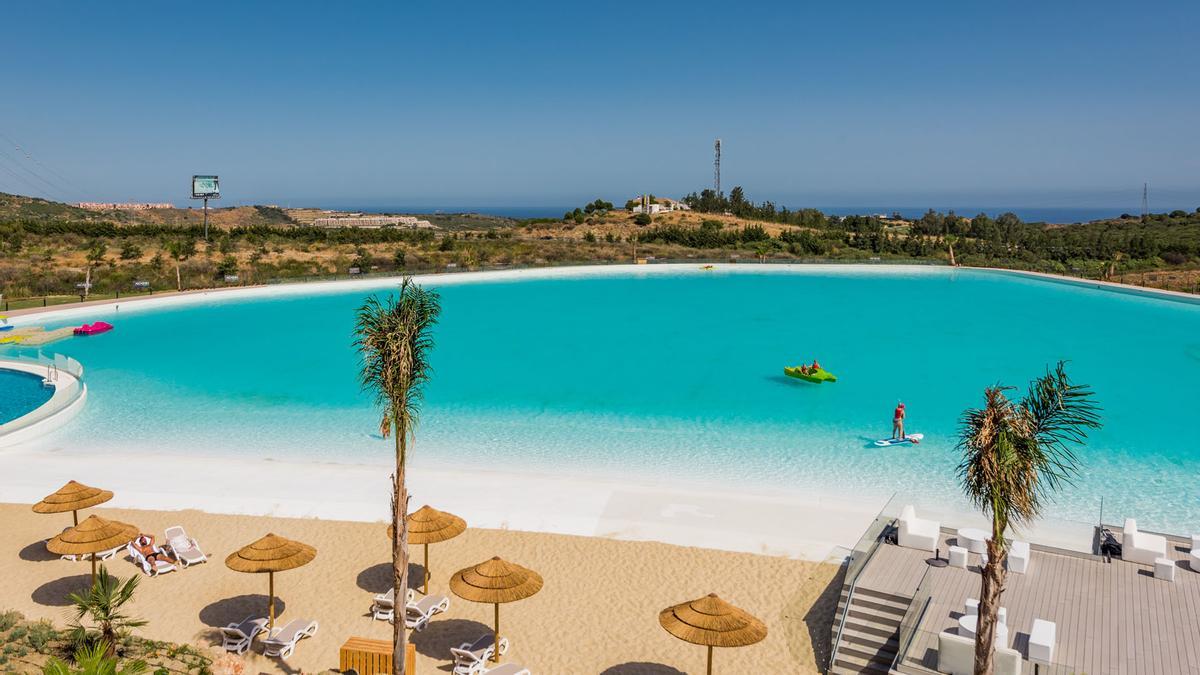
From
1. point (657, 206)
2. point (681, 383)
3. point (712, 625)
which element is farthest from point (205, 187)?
point (712, 625)

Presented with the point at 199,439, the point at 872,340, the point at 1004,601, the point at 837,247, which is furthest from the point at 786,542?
the point at 837,247

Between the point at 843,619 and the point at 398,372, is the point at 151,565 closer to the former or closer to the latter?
the point at 398,372

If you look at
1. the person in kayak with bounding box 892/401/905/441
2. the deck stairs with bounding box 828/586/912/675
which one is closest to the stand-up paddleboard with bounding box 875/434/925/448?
the person in kayak with bounding box 892/401/905/441

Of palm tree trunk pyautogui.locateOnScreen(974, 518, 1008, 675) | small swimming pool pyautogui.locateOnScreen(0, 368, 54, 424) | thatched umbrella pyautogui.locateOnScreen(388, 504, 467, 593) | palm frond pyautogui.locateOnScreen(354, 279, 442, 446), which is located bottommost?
small swimming pool pyautogui.locateOnScreen(0, 368, 54, 424)

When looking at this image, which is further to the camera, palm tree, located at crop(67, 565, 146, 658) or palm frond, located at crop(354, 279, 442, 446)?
palm tree, located at crop(67, 565, 146, 658)

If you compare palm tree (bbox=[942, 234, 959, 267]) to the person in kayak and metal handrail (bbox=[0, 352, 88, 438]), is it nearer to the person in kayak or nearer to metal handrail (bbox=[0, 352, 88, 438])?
the person in kayak

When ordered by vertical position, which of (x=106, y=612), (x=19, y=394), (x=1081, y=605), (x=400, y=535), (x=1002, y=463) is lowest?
(x=106, y=612)
